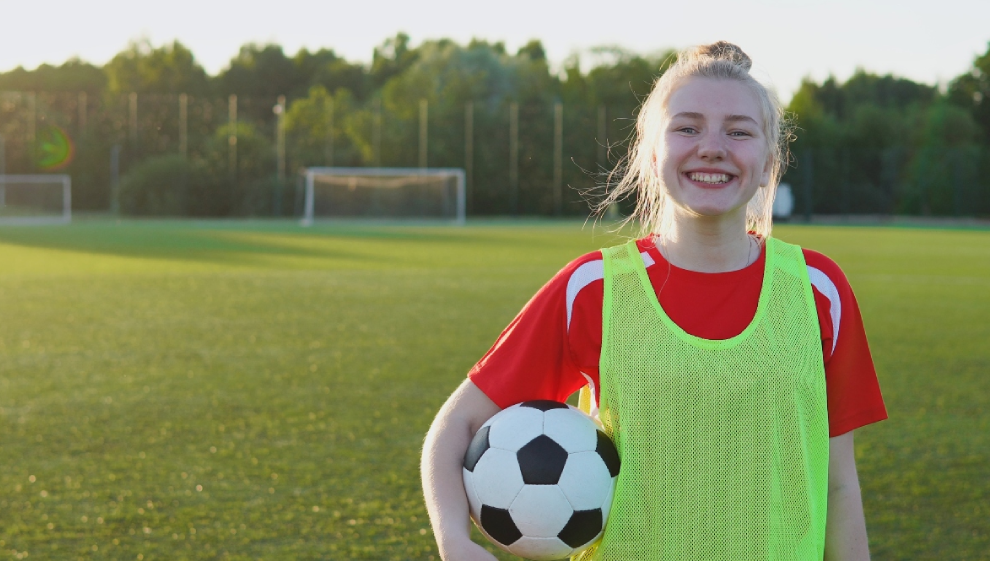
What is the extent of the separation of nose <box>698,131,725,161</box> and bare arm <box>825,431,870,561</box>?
1.69 ft

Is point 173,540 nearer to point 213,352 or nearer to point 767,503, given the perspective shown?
point 767,503

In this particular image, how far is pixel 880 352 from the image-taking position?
7.51m

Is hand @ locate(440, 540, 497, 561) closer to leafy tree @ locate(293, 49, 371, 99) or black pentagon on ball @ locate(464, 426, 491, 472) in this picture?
black pentagon on ball @ locate(464, 426, 491, 472)

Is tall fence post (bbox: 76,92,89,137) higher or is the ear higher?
tall fence post (bbox: 76,92,89,137)

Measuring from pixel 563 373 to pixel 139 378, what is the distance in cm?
504

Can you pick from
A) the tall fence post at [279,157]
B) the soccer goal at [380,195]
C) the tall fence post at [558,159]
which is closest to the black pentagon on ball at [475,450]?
the soccer goal at [380,195]

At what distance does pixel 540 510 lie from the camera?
→ 1775 millimetres

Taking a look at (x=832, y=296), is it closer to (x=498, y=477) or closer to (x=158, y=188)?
(x=498, y=477)

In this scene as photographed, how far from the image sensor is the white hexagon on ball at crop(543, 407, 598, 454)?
1771 millimetres

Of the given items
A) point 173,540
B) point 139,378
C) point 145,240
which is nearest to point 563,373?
point 173,540

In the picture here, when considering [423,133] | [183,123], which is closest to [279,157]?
[183,123]

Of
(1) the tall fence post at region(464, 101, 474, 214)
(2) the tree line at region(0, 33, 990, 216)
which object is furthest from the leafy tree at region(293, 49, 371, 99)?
(1) the tall fence post at region(464, 101, 474, 214)

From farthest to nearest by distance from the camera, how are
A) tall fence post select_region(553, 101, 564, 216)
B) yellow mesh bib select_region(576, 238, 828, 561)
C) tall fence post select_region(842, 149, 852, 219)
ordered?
tall fence post select_region(842, 149, 852, 219) < tall fence post select_region(553, 101, 564, 216) < yellow mesh bib select_region(576, 238, 828, 561)

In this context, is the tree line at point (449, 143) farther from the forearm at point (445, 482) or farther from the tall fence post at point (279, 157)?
the forearm at point (445, 482)
